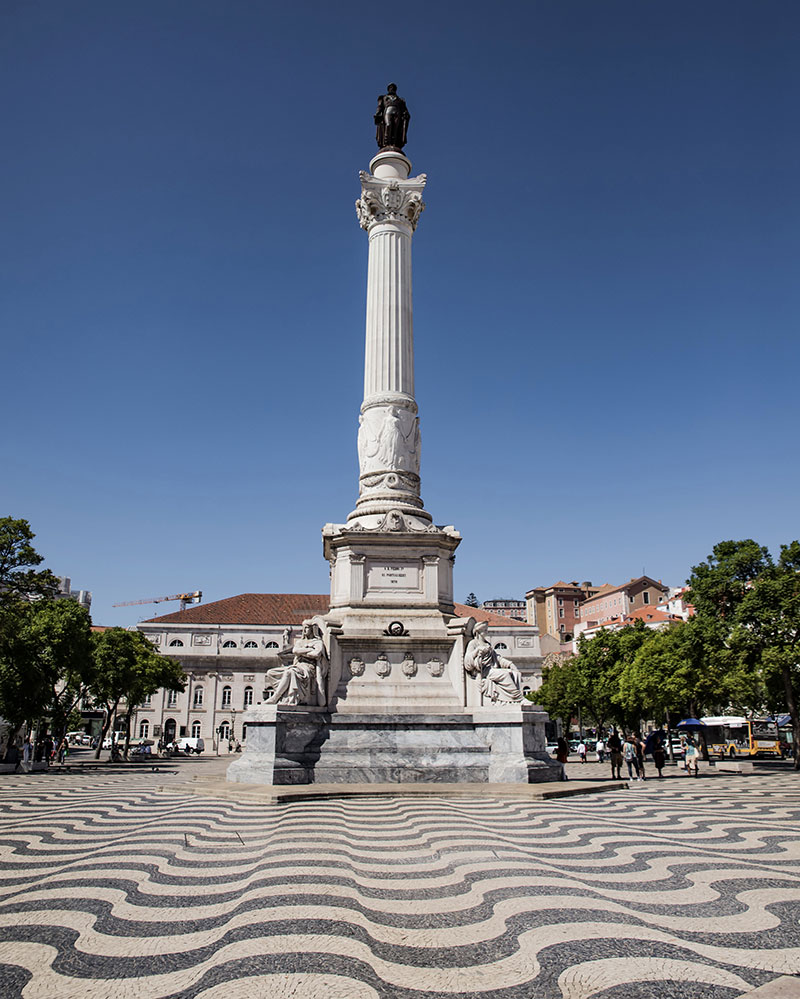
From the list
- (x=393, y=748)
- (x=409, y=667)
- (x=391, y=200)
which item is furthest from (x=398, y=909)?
(x=391, y=200)

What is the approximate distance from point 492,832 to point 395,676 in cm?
749

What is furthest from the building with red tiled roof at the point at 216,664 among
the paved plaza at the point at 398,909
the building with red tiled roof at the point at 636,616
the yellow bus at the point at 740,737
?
the paved plaza at the point at 398,909

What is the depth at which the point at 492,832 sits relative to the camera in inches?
352

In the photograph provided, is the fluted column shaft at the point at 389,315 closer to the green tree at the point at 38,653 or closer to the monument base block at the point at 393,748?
the monument base block at the point at 393,748

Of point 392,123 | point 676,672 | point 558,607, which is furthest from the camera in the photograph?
point 558,607

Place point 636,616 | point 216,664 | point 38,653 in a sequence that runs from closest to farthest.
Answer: point 38,653
point 216,664
point 636,616

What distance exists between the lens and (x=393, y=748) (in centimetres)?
1470

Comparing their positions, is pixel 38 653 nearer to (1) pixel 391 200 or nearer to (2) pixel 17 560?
(2) pixel 17 560

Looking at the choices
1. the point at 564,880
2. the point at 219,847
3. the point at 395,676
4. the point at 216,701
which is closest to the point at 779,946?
the point at 564,880

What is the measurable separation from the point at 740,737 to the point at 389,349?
153 ft

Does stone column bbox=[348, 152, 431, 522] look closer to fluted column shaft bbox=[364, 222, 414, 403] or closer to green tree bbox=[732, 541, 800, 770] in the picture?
fluted column shaft bbox=[364, 222, 414, 403]

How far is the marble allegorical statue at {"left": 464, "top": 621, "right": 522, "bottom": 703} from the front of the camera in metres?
15.2

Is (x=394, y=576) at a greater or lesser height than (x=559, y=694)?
greater

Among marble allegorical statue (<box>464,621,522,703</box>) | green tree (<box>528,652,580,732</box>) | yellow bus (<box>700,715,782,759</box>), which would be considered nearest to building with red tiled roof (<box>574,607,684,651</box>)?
green tree (<box>528,652,580,732</box>)
